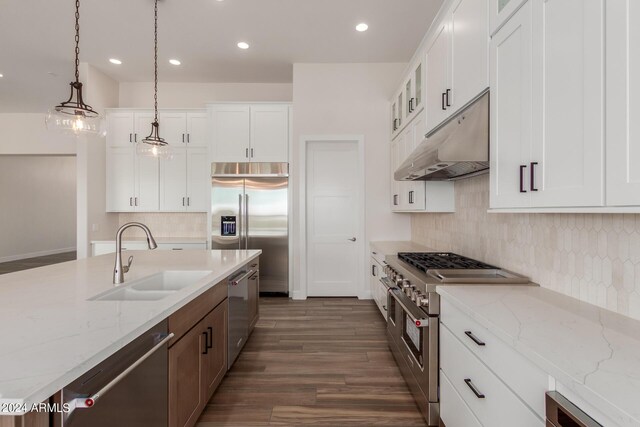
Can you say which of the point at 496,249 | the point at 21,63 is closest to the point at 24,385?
the point at 496,249

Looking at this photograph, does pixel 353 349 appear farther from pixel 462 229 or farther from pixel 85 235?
pixel 85 235

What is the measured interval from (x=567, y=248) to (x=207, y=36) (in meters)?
4.34

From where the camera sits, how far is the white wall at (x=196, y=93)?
215 inches

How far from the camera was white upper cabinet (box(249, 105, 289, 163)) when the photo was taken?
4824 mm

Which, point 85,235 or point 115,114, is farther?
point 115,114

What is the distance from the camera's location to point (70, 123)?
2523mm

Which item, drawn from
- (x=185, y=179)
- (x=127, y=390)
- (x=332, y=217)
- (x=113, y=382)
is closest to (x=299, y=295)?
(x=332, y=217)

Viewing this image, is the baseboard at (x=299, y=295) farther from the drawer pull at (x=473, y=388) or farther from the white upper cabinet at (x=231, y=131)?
the drawer pull at (x=473, y=388)

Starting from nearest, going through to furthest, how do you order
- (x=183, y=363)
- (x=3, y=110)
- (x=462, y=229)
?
(x=183, y=363), (x=462, y=229), (x=3, y=110)

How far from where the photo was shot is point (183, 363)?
5.44 feet

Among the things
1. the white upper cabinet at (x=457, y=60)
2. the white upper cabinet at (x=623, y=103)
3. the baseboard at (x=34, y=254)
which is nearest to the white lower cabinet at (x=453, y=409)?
the white upper cabinet at (x=623, y=103)

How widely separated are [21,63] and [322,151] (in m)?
4.75

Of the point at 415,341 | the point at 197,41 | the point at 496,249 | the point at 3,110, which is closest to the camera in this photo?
the point at 415,341

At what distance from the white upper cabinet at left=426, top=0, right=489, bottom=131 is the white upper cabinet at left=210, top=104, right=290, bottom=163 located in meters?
2.54
